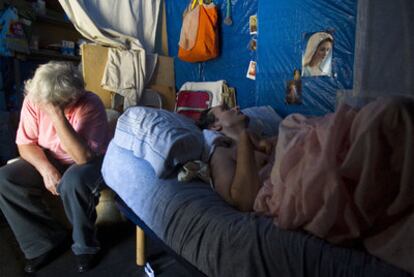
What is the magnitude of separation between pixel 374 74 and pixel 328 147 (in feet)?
3.25

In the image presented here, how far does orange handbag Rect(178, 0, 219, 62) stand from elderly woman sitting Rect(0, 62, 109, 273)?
3.52 feet

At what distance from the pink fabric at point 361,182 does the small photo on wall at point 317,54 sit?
110 cm

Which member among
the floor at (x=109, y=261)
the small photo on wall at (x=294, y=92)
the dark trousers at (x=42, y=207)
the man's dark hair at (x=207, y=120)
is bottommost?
the floor at (x=109, y=261)

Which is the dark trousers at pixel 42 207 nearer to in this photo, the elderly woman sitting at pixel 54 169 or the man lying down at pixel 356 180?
the elderly woman sitting at pixel 54 169

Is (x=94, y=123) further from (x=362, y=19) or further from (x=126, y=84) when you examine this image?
(x=362, y=19)

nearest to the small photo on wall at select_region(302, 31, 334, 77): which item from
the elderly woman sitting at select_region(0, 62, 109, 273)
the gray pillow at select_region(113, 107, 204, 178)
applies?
the gray pillow at select_region(113, 107, 204, 178)

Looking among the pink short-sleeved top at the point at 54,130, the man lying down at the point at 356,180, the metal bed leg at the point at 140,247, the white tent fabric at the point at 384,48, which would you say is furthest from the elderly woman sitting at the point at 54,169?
the white tent fabric at the point at 384,48

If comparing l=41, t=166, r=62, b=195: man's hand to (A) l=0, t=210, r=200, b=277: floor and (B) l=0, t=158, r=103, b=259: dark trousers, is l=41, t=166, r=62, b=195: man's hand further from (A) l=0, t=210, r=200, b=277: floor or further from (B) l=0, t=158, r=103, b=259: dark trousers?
(A) l=0, t=210, r=200, b=277: floor

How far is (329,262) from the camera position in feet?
1.82

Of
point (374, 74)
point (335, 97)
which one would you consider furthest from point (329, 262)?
point (335, 97)

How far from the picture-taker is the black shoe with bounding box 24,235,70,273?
1.23 m

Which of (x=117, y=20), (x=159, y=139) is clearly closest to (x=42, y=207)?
(x=159, y=139)

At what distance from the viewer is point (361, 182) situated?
524 millimetres

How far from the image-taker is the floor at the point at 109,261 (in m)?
1.23
